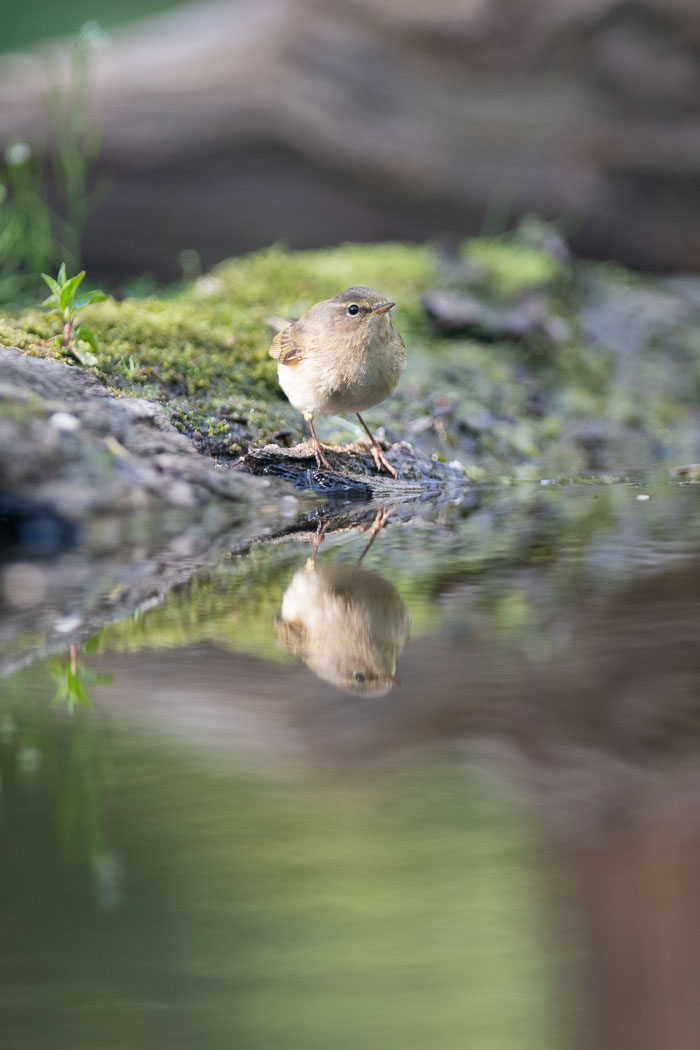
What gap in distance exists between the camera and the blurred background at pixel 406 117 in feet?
27.6

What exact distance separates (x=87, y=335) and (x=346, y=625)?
1941 mm

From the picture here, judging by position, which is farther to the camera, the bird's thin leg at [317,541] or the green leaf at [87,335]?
the green leaf at [87,335]

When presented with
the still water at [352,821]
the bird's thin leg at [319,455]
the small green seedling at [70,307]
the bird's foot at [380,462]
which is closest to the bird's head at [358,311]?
the bird's thin leg at [319,455]

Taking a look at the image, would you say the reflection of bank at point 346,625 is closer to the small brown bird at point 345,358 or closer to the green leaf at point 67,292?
the small brown bird at point 345,358

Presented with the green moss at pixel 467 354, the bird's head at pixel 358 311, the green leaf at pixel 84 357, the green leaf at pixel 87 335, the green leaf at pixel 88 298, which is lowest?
the green moss at pixel 467 354

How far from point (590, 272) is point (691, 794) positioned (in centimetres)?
671

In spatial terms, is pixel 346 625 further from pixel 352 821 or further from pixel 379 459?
pixel 379 459

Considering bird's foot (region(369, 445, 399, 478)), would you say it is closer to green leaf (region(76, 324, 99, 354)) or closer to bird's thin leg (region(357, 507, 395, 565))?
bird's thin leg (region(357, 507, 395, 565))

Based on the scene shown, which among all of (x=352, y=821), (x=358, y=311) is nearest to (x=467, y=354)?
(x=358, y=311)

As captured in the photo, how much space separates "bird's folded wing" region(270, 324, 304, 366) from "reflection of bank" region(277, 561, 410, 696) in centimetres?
117

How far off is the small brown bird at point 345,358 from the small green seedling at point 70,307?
0.74 meters

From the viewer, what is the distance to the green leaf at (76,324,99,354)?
12.7 feet

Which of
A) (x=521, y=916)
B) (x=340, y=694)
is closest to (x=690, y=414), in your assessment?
(x=340, y=694)

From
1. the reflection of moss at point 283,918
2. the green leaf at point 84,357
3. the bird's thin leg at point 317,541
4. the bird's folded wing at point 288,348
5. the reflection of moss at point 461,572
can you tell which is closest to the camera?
the reflection of moss at point 283,918
